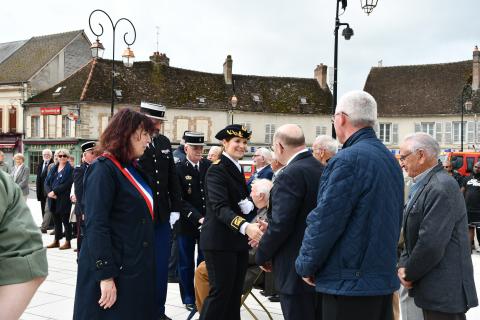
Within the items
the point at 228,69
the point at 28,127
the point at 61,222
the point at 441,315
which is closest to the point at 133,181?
the point at 441,315

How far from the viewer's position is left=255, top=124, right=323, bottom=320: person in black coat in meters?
3.66

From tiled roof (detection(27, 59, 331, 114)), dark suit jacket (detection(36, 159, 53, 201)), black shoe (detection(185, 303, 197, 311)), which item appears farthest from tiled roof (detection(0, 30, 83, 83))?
black shoe (detection(185, 303, 197, 311))

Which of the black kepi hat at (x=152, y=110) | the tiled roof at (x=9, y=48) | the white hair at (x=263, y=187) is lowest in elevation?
the white hair at (x=263, y=187)

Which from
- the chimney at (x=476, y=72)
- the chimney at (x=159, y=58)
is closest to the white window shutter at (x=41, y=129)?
the chimney at (x=159, y=58)

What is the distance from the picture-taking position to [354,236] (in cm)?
296

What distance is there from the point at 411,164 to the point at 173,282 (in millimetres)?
4852

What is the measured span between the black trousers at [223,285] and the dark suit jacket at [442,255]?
1680 millimetres

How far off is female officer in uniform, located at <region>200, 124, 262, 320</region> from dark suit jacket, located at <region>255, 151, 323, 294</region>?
2.51 feet

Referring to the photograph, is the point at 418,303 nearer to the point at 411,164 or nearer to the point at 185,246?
the point at 411,164

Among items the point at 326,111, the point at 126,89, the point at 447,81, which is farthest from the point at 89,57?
the point at 447,81

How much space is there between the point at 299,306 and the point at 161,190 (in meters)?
2.13

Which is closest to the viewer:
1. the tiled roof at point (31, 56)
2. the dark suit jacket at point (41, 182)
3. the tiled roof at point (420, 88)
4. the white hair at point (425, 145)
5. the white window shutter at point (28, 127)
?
the white hair at point (425, 145)

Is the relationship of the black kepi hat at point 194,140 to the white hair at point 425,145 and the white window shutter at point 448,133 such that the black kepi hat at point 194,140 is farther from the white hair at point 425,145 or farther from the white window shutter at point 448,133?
the white window shutter at point 448,133

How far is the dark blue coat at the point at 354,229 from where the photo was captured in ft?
9.63
